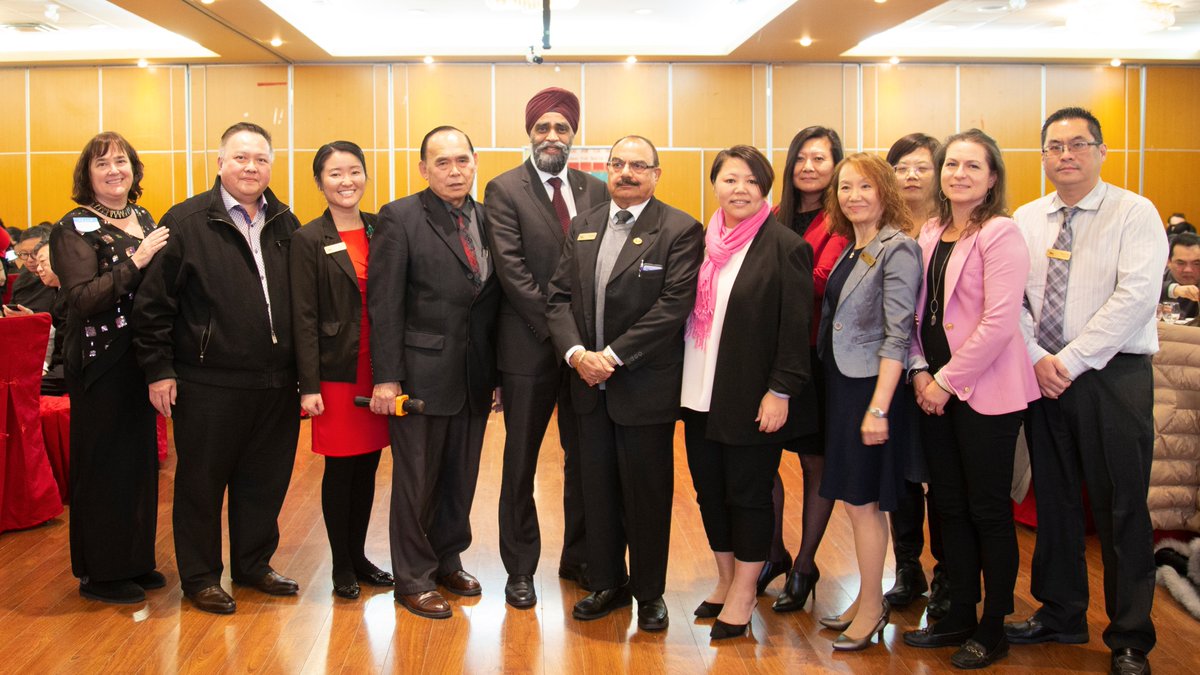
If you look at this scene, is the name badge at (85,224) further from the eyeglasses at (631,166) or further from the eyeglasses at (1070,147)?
the eyeglasses at (1070,147)

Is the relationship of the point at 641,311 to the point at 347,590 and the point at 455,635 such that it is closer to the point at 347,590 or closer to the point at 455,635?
the point at 455,635

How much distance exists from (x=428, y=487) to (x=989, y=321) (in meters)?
2.07

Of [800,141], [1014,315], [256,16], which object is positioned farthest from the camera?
[256,16]

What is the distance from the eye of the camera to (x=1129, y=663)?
3.10m

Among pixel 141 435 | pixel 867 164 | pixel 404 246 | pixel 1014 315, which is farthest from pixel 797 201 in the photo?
pixel 141 435

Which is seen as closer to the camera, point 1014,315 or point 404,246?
point 1014,315

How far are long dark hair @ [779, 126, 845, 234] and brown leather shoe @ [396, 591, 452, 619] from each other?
1.94m

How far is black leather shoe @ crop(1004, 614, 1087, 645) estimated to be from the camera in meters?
3.38

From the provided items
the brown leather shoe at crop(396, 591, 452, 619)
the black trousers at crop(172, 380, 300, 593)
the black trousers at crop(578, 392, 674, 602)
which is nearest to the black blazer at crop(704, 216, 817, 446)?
the black trousers at crop(578, 392, 674, 602)

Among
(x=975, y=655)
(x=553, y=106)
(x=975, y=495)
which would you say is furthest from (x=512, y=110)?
(x=975, y=655)

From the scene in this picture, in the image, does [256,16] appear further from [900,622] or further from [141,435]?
[900,622]

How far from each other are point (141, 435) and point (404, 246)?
128 cm

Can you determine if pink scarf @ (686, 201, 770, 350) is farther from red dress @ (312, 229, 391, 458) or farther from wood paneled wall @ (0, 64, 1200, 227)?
wood paneled wall @ (0, 64, 1200, 227)

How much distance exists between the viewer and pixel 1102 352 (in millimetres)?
3123
